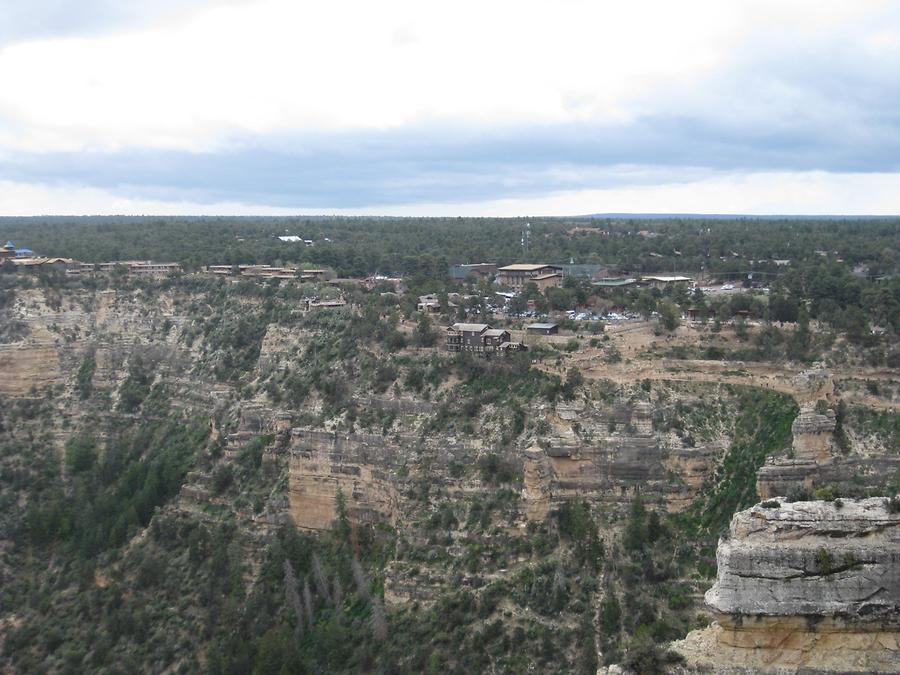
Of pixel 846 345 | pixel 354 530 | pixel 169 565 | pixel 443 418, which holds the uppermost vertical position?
pixel 846 345

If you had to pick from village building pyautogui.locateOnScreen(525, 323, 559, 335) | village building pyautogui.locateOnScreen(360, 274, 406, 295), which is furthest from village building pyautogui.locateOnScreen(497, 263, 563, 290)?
village building pyautogui.locateOnScreen(525, 323, 559, 335)

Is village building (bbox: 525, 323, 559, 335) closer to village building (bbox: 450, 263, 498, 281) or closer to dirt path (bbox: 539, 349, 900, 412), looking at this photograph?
dirt path (bbox: 539, 349, 900, 412)

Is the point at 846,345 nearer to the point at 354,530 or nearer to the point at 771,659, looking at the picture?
the point at 354,530

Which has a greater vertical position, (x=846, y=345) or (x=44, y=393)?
(x=846, y=345)

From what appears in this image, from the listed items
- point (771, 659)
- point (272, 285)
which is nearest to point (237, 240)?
point (272, 285)

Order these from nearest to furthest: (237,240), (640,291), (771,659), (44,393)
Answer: (771,659) < (640,291) < (44,393) < (237,240)

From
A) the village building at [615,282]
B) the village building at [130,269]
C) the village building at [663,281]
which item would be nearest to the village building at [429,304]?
the village building at [615,282]

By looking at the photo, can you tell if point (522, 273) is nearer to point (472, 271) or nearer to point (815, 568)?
point (472, 271)

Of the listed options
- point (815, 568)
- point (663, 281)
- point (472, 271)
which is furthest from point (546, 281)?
point (815, 568)
